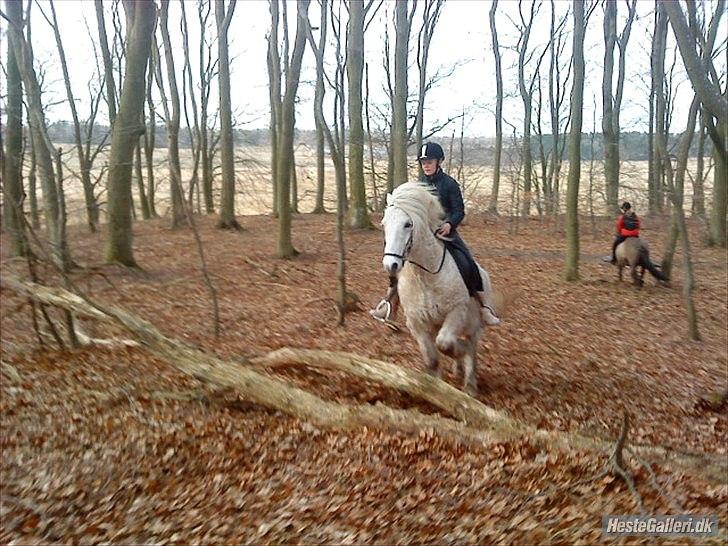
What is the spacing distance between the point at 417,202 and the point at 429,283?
85cm

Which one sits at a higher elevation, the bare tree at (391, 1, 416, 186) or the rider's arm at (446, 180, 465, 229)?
the bare tree at (391, 1, 416, 186)

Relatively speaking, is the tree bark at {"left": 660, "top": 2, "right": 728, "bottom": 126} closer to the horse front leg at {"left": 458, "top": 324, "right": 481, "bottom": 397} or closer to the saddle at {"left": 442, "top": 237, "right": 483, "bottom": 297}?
the saddle at {"left": 442, "top": 237, "right": 483, "bottom": 297}

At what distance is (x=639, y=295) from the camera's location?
42.9 feet

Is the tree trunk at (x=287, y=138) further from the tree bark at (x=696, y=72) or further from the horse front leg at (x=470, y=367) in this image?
the horse front leg at (x=470, y=367)

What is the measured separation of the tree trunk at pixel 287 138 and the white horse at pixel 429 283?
874 centimetres

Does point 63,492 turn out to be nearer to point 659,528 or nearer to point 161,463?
point 161,463

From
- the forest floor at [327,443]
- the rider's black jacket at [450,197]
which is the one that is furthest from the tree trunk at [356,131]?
the rider's black jacket at [450,197]

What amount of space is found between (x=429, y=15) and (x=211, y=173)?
43.2 ft

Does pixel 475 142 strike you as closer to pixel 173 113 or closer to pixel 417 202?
pixel 173 113

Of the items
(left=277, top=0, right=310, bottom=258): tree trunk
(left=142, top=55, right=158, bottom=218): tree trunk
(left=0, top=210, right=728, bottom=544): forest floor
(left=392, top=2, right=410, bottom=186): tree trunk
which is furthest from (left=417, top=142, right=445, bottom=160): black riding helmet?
(left=142, top=55, right=158, bottom=218): tree trunk

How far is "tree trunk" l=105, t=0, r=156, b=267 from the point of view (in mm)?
12258

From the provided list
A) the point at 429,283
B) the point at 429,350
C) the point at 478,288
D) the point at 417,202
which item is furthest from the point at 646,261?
the point at 417,202

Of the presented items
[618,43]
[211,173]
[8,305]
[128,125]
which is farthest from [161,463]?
[618,43]

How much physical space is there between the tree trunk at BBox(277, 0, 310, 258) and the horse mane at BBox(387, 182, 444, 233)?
8.60 meters
